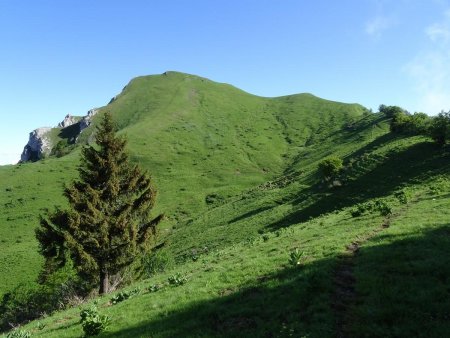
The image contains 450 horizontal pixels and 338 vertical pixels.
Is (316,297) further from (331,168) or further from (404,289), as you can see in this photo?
(331,168)

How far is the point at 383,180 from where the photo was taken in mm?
50188

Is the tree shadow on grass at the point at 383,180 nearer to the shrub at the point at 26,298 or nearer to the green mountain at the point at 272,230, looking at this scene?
the green mountain at the point at 272,230

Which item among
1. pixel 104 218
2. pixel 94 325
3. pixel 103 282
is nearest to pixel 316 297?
pixel 94 325

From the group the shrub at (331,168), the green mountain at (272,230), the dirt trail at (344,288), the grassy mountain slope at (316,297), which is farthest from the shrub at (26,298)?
the dirt trail at (344,288)

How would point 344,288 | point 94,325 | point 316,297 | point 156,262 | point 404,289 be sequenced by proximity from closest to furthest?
point 404,289, point 316,297, point 344,288, point 94,325, point 156,262

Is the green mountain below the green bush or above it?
above

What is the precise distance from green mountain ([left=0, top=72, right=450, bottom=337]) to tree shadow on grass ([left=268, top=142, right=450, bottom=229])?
0.27 m

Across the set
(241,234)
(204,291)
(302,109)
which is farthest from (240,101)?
(204,291)

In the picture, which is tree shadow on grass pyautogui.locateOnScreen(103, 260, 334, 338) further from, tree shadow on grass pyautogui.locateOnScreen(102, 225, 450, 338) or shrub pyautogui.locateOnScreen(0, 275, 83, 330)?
Result: shrub pyautogui.locateOnScreen(0, 275, 83, 330)

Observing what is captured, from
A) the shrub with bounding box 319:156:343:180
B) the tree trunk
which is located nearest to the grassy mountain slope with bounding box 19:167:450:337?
the tree trunk

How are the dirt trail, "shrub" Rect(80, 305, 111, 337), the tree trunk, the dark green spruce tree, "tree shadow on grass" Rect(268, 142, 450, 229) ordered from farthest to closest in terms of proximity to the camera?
"tree shadow on grass" Rect(268, 142, 450, 229), the tree trunk, the dark green spruce tree, "shrub" Rect(80, 305, 111, 337), the dirt trail

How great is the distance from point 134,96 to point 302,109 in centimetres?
8151

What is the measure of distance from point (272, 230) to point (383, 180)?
53.3ft

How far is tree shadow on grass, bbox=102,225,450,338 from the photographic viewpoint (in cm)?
1023
